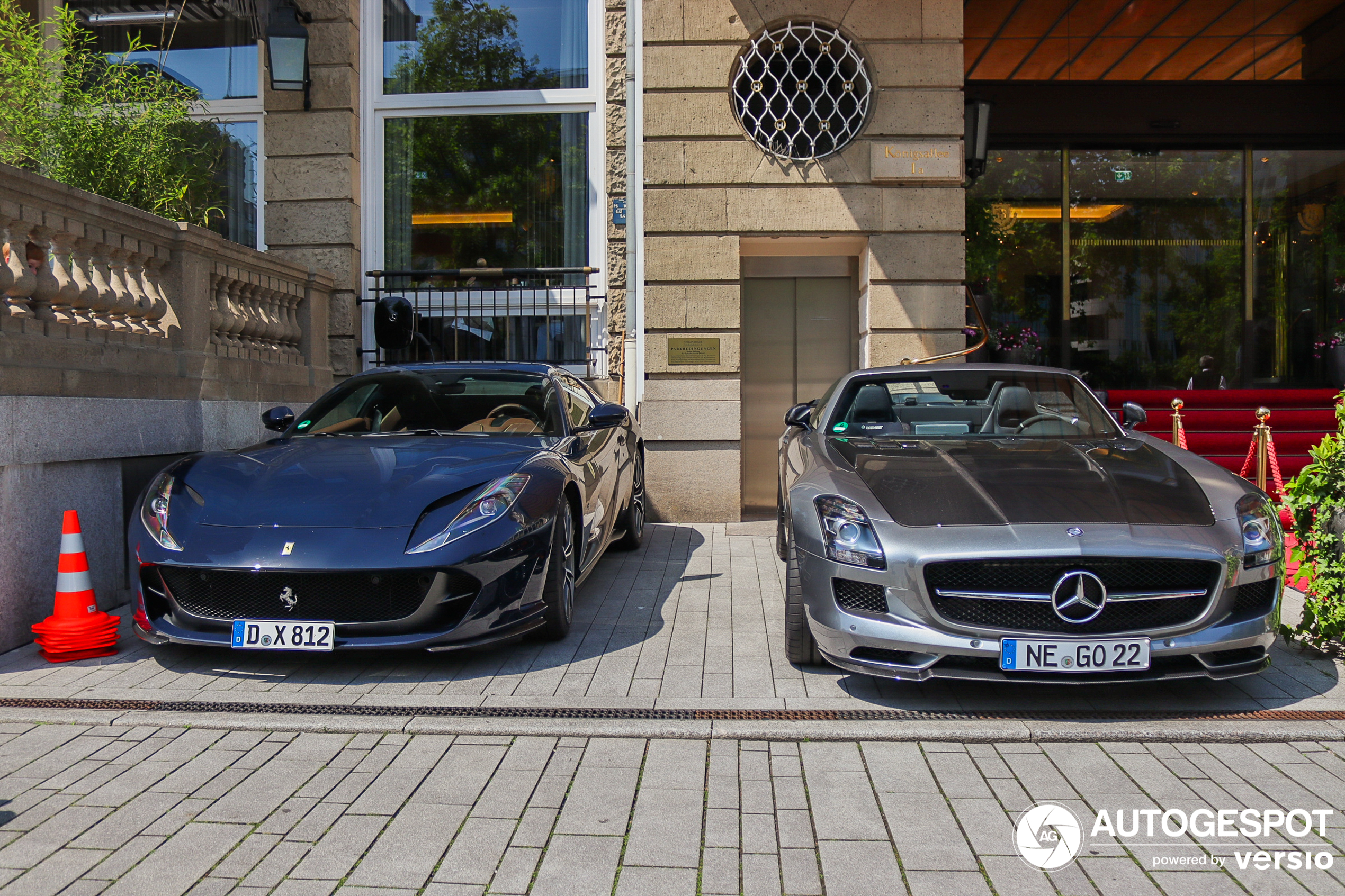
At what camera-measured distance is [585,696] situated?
3.97 m

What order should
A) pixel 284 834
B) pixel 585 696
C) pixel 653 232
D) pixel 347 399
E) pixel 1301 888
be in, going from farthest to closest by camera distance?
pixel 653 232
pixel 347 399
pixel 585 696
pixel 284 834
pixel 1301 888

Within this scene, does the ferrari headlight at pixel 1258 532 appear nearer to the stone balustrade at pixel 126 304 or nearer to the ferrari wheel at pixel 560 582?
the ferrari wheel at pixel 560 582

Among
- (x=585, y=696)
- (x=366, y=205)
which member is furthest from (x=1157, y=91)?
(x=585, y=696)

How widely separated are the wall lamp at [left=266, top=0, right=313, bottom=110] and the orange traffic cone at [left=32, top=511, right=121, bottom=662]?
6.26m

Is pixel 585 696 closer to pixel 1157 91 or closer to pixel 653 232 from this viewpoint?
pixel 653 232

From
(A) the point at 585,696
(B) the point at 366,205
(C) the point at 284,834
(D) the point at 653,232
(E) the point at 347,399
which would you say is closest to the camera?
(C) the point at 284,834

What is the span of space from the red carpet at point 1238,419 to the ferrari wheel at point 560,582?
6.47 m

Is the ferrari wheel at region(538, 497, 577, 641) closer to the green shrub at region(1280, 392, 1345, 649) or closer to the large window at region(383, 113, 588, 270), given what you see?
the green shrub at region(1280, 392, 1345, 649)

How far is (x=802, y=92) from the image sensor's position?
9.19 metres

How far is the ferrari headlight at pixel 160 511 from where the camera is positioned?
4203mm

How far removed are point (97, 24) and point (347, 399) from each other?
8147 mm

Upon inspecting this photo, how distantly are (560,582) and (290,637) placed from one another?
4.05 feet

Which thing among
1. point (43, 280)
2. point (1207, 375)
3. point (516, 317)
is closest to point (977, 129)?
point (516, 317)

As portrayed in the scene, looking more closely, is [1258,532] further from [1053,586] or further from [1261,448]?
[1261,448]
